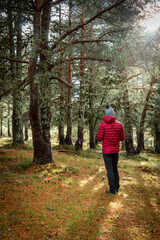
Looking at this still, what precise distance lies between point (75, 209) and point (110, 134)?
2.22 m

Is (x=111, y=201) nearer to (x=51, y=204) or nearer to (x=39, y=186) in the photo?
(x=51, y=204)

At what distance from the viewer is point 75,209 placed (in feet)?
11.3

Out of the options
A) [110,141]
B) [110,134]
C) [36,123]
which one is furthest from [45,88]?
[110,141]

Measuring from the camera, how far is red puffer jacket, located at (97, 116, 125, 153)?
4.27 metres

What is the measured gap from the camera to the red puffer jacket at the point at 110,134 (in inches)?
168

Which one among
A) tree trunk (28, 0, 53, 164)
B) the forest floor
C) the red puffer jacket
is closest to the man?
the red puffer jacket

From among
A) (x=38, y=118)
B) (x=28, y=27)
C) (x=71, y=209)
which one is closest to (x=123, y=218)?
(x=71, y=209)

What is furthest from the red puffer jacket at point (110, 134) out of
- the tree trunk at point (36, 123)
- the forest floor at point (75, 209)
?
the tree trunk at point (36, 123)

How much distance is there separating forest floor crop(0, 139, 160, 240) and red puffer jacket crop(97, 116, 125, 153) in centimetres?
145

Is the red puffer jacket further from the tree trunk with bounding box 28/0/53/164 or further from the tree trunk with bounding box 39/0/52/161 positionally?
the tree trunk with bounding box 28/0/53/164

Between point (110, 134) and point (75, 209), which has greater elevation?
point (110, 134)

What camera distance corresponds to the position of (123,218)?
3109 millimetres

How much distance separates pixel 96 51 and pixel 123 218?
7261mm

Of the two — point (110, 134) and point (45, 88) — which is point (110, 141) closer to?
point (110, 134)
